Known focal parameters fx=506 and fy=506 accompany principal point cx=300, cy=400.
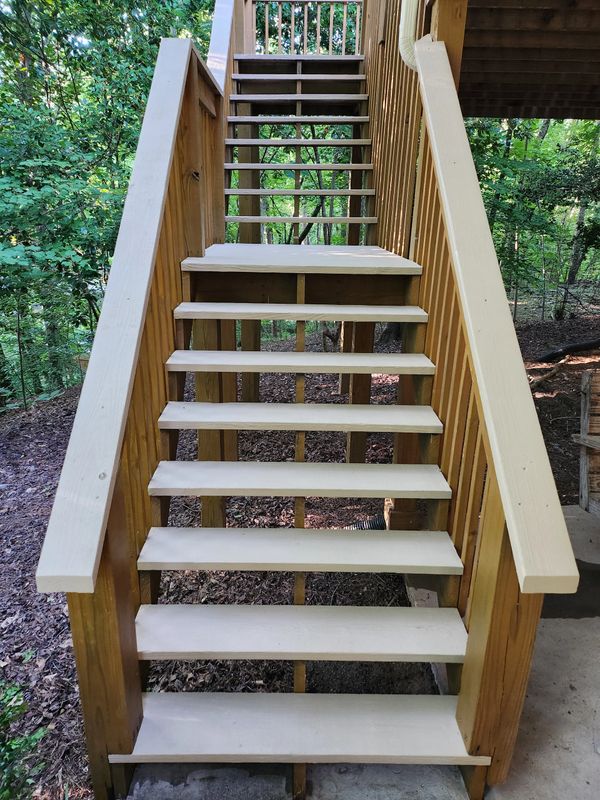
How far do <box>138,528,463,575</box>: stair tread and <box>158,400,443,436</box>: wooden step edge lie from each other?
0.38 meters

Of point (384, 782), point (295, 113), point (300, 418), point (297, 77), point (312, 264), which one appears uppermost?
point (297, 77)

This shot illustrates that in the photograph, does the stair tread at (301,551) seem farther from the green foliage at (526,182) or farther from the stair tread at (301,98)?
the green foliage at (526,182)

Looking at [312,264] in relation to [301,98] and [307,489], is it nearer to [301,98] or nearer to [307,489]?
[307,489]

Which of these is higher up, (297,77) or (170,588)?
(297,77)

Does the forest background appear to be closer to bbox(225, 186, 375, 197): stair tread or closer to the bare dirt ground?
the bare dirt ground

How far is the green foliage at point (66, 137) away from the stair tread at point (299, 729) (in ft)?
14.2

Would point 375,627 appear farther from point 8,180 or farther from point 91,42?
point 91,42

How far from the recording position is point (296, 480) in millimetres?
1822

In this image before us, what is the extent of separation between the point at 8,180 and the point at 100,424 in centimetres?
437

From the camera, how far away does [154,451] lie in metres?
1.89

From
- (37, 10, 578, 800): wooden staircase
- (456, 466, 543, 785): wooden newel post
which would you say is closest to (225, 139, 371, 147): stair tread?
(37, 10, 578, 800): wooden staircase

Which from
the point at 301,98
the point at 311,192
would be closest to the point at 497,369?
the point at 311,192

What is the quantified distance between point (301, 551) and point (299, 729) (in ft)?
1.64

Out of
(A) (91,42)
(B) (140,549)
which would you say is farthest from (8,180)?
(B) (140,549)
